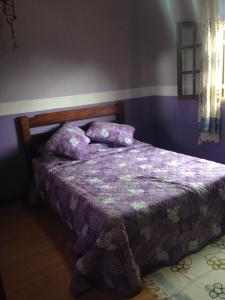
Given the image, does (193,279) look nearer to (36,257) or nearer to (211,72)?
(36,257)

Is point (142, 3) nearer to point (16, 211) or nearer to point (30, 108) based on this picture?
point (30, 108)

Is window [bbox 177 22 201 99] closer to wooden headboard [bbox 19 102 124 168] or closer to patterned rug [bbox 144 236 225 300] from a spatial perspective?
wooden headboard [bbox 19 102 124 168]

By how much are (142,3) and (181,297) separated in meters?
3.37

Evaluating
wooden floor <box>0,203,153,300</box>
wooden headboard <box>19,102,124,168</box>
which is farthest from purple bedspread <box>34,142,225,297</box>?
wooden headboard <box>19,102,124,168</box>

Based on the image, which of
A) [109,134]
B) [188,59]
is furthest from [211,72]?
[109,134]

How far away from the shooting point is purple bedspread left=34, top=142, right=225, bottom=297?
5.48 feet

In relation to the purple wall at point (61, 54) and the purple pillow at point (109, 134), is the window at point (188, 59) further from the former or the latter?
the purple pillow at point (109, 134)

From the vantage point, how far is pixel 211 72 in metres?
2.88

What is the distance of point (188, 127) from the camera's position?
135 inches

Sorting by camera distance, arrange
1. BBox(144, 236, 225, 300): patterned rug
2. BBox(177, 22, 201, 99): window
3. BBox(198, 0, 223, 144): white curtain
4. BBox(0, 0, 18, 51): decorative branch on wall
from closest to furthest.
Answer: BBox(144, 236, 225, 300): patterned rug < BBox(0, 0, 18, 51): decorative branch on wall < BBox(198, 0, 223, 144): white curtain < BBox(177, 22, 201, 99): window

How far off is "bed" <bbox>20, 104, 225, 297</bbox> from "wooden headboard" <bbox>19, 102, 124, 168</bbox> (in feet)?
1.33

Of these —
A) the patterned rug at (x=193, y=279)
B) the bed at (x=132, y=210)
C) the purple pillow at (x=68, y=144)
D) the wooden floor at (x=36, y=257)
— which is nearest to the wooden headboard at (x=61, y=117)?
the purple pillow at (x=68, y=144)

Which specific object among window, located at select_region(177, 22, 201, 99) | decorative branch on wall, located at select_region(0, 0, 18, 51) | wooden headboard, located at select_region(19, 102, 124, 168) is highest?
decorative branch on wall, located at select_region(0, 0, 18, 51)

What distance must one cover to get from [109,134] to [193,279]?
5.92ft
